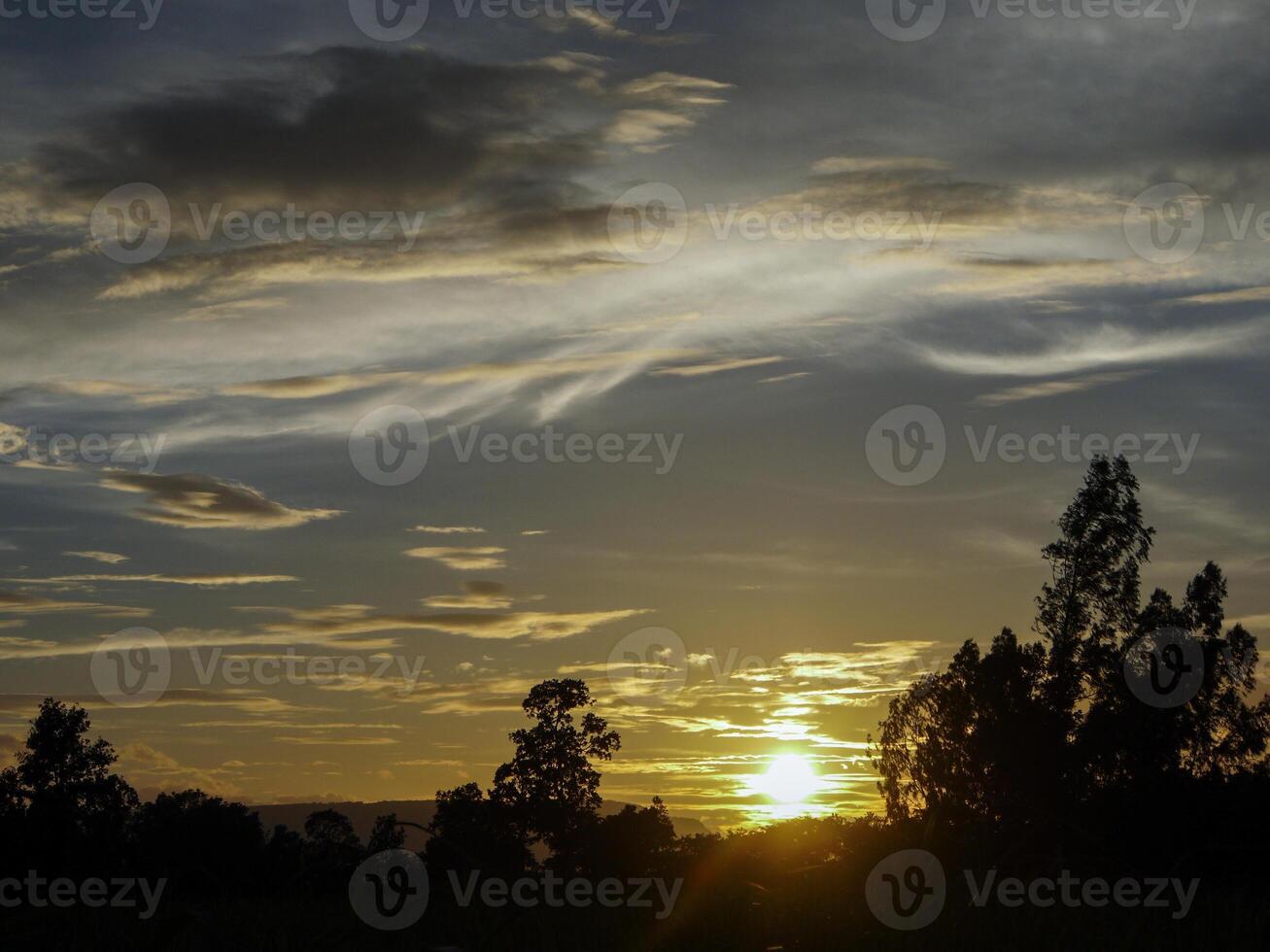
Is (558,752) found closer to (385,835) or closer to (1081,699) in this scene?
(1081,699)

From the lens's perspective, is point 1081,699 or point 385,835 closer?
point 385,835

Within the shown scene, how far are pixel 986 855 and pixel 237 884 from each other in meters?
2.13

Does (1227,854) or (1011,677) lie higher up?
(1011,677)

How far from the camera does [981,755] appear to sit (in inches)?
2357

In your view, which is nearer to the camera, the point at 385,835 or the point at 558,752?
the point at 385,835

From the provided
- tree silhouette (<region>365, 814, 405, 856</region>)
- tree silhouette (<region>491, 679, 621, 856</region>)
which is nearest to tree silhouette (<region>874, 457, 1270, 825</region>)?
tree silhouette (<region>491, 679, 621, 856</region>)

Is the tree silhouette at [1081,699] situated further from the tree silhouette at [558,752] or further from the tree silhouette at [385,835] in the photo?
the tree silhouette at [385,835]

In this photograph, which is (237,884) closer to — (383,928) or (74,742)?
(383,928)

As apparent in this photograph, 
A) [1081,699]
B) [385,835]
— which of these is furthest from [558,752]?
[385,835]

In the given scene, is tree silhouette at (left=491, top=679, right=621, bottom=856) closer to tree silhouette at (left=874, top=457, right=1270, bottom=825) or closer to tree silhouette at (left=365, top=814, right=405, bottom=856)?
tree silhouette at (left=874, top=457, right=1270, bottom=825)

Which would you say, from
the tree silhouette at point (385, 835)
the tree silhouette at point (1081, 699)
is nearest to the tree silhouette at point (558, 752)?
the tree silhouette at point (1081, 699)

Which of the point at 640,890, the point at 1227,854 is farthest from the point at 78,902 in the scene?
the point at 1227,854

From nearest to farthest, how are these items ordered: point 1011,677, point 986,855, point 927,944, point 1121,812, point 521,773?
1. point 927,944
2. point 986,855
3. point 1121,812
4. point 1011,677
5. point 521,773

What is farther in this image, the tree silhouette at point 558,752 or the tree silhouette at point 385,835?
the tree silhouette at point 558,752
